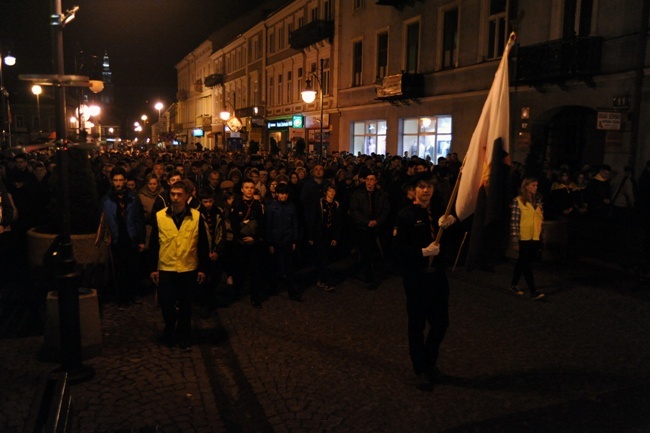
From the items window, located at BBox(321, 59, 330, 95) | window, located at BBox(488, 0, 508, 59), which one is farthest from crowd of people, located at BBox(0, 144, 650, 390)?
window, located at BBox(321, 59, 330, 95)

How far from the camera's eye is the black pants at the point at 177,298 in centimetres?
657

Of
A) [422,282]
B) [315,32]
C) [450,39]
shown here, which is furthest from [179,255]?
[315,32]

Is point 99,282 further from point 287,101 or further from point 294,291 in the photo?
point 287,101

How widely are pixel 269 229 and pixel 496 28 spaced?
16.0 meters

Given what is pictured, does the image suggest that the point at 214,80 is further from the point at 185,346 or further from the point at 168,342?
the point at 185,346

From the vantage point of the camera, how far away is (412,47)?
26.7 metres

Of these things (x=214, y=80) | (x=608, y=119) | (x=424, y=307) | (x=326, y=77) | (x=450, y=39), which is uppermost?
(x=214, y=80)

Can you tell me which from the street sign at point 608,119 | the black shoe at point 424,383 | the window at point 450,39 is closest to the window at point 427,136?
the window at point 450,39

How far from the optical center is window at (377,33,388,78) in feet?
94.9

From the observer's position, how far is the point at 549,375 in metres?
5.83

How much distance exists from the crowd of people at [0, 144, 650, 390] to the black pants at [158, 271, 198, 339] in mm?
13

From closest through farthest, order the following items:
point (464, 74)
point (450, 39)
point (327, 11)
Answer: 1. point (464, 74)
2. point (450, 39)
3. point (327, 11)

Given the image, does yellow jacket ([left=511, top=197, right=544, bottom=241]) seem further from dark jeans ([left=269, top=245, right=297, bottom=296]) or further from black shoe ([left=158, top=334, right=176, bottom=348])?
black shoe ([left=158, top=334, right=176, bottom=348])

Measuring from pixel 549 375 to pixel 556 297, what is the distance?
3352 millimetres
